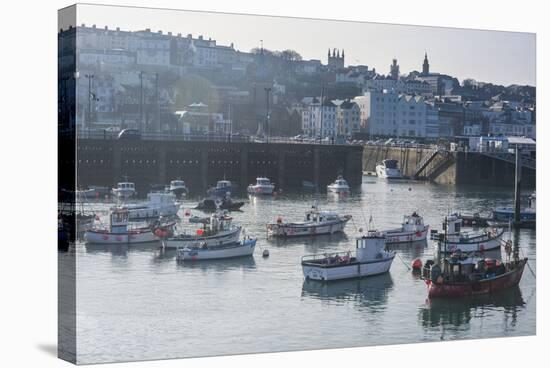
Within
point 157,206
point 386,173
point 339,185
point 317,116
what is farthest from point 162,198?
point 386,173

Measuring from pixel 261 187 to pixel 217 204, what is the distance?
3.26 ft

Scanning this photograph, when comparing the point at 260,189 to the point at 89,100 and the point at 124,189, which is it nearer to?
the point at 124,189

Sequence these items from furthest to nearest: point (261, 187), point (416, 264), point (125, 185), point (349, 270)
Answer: point (349, 270)
point (416, 264)
point (261, 187)
point (125, 185)

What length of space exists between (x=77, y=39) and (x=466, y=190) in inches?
330

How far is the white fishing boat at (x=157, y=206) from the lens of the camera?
16.7 metres

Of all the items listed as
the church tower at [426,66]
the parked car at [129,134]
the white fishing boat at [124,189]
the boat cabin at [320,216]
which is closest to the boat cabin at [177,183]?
the white fishing boat at [124,189]

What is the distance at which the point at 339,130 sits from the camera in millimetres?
17328

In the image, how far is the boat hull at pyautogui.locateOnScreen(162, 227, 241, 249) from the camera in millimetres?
17219

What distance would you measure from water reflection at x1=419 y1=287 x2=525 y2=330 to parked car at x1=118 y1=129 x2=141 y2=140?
3893 millimetres

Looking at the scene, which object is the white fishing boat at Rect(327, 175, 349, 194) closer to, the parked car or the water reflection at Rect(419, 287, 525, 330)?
the water reflection at Rect(419, 287, 525, 330)

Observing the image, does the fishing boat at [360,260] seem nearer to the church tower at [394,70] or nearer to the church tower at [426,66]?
the church tower at [394,70]

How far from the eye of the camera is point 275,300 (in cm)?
1584

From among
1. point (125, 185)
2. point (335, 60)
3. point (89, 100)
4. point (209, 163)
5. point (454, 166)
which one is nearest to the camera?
point (89, 100)

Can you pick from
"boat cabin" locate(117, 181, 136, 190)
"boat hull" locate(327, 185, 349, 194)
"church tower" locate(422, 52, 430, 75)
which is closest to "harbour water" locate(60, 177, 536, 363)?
"boat hull" locate(327, 185, 349, 194)
